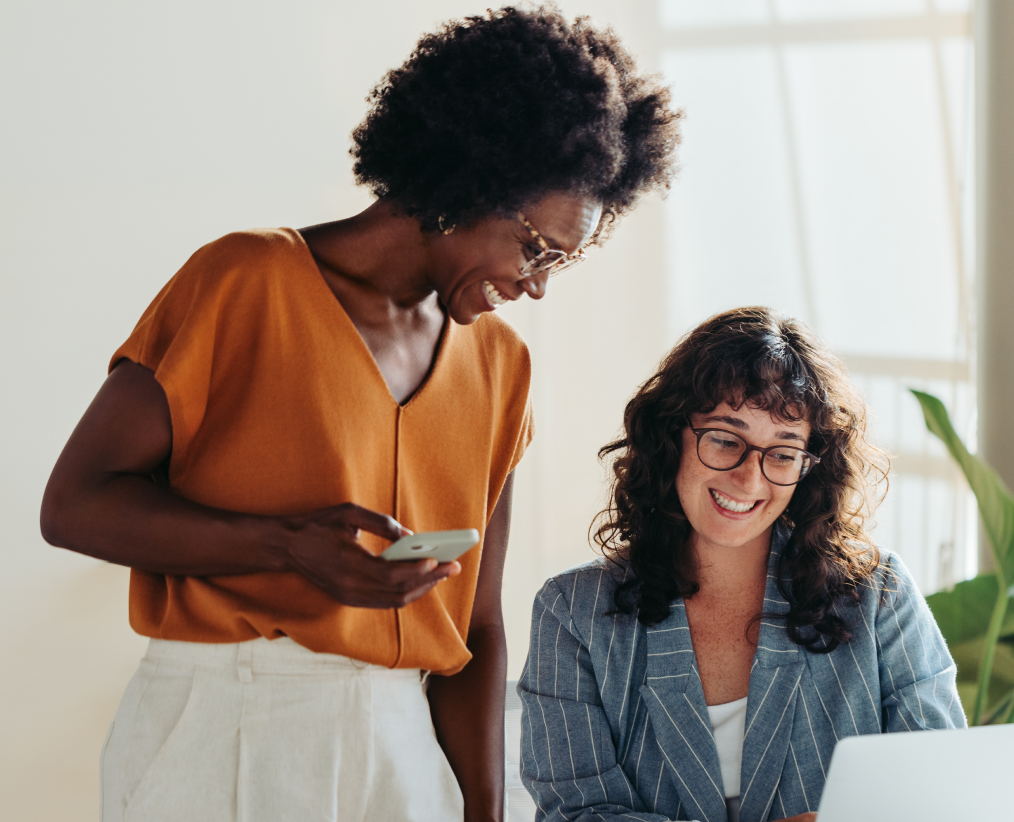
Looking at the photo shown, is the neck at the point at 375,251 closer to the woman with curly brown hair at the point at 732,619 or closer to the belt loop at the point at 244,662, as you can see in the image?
the belt loop at the point at 244,662

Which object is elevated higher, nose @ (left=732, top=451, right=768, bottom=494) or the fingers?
the fingers

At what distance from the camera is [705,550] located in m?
1.53

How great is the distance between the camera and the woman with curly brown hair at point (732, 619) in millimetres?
1360

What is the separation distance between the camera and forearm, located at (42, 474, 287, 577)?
2.96 ft

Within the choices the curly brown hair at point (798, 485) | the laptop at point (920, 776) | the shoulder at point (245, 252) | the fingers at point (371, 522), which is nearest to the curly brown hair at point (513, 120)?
the shoulder at point (245, 252)

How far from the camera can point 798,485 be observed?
5.13 ft

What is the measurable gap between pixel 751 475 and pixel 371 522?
0.72m

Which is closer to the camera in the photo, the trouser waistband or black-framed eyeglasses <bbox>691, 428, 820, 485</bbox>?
the trouser waistband

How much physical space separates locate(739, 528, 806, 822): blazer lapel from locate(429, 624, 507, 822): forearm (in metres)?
0.39

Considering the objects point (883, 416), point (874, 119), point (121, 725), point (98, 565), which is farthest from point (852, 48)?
point (121, 725)

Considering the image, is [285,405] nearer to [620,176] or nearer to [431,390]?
[431,390]

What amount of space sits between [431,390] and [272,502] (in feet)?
0.76

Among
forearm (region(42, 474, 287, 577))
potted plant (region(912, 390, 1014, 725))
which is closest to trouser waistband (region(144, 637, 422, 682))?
forearm (region(42, 474, 287, 577))

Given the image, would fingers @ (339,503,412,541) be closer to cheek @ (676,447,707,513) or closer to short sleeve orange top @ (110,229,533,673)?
short sleeve orange top @ (110,229,533,673)
